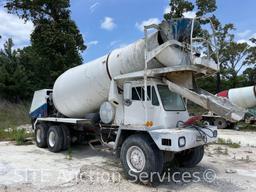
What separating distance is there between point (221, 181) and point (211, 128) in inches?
53.6

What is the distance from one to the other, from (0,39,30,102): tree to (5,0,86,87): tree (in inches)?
113

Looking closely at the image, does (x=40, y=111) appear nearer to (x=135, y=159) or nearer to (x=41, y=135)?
(x=41, y=135)

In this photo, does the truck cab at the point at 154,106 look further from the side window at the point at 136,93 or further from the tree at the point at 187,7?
the tree at the point at 187,7

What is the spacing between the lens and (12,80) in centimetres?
3041

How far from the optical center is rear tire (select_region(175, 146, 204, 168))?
857cm

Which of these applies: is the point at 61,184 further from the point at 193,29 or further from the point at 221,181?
the point at 193,29

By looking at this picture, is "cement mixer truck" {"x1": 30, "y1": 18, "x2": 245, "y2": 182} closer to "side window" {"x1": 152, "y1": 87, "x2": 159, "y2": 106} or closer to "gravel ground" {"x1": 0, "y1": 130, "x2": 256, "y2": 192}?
"side window" {"x1": 152, "y1": 87, "x2": 159, "y2": 106}

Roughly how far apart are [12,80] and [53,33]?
6399 mm

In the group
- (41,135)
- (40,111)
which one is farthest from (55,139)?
(40,111)

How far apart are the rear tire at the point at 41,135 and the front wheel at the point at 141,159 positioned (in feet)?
17.5

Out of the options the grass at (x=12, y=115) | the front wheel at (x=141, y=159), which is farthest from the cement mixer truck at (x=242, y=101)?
the front wheel at (x=141, y=159)

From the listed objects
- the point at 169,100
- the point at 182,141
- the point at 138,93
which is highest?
the point at 138,93

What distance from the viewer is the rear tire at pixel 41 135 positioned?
11875mm

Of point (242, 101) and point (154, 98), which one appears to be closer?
point (154, 98)
